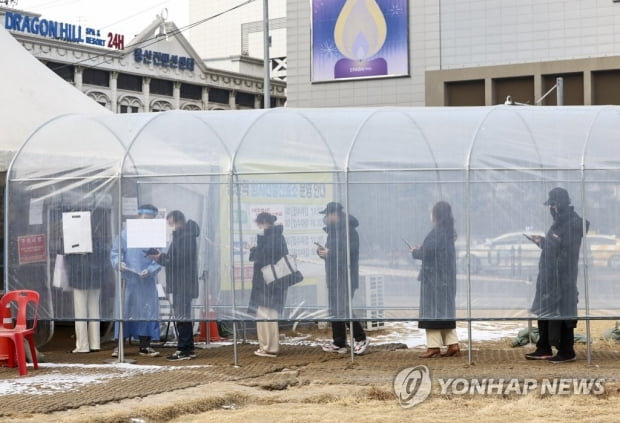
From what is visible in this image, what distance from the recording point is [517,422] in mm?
8719

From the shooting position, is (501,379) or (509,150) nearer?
(501,379)

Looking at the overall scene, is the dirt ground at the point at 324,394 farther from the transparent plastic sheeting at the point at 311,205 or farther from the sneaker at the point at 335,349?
the transparent plastic sheeting at the point at 311,205

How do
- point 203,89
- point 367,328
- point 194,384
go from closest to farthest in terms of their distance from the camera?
1. point 194,384
2. point 367,328
3. point 203,89

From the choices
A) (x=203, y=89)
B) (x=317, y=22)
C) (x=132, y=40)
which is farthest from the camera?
(x=203, y=89)

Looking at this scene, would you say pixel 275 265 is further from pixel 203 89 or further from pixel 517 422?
pixel 203 89

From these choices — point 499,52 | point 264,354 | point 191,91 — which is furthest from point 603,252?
point 191,91

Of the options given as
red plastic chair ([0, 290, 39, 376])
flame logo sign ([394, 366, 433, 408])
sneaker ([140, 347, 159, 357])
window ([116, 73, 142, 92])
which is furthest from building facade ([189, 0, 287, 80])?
flame logo sign ([394, 366, 433, 408])

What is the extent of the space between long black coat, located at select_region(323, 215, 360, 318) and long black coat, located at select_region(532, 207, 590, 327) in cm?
195

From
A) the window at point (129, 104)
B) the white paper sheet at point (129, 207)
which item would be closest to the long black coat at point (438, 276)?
the white paper sheet at point (129, 207)

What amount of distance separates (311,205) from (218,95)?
6652 cm

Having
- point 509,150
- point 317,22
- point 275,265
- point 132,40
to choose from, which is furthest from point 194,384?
point 132,40

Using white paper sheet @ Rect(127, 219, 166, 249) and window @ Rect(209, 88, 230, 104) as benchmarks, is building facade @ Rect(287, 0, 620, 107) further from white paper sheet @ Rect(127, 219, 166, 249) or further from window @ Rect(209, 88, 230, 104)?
window @ Rect(209, 88, 230, 104)

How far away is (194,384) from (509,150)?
422 cm

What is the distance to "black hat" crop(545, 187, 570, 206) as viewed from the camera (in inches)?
491
